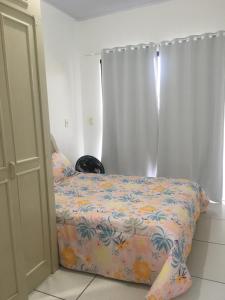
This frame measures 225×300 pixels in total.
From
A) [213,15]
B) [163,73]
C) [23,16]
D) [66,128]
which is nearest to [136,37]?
[163,73]

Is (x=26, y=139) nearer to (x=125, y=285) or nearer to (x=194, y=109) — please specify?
(x=125, y=285)

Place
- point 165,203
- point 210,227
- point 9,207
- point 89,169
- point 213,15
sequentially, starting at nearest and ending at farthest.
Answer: point 9,207 → point 165,203 → point 210,227 → point 213,15 → point 89,169

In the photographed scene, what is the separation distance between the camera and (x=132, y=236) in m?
1.87

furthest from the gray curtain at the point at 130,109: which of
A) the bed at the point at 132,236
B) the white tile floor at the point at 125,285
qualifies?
the white tile floor at the point at 125,285

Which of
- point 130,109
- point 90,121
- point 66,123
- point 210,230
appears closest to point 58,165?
point 66,123

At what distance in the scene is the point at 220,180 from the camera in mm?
3418

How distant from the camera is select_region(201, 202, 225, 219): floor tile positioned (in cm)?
306

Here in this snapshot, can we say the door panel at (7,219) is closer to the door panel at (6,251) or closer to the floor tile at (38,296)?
the door panel at (6,251)

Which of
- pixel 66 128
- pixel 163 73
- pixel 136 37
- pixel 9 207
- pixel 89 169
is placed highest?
pixel 136 37

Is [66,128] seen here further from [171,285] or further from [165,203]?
[171,285]

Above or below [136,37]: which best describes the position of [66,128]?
below

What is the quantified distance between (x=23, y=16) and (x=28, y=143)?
2.76ft

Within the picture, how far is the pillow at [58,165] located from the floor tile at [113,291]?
1403 mm

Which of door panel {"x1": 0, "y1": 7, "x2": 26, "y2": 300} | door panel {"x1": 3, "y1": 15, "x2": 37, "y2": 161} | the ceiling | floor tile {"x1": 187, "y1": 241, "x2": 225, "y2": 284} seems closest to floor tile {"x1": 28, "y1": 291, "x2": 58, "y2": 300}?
door panel {"x1": 0, "y1": 7, "x2": 26, "y2": 300}
